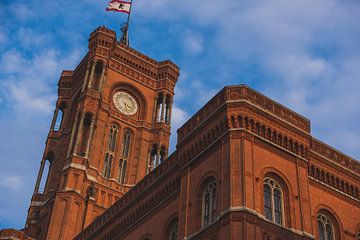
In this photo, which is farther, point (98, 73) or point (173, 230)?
point (98, 73)

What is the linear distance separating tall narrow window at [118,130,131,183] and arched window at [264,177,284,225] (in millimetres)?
30458

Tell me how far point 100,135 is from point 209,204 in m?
30.0

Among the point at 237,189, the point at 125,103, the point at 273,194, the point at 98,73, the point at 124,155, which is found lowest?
the point at 237,189

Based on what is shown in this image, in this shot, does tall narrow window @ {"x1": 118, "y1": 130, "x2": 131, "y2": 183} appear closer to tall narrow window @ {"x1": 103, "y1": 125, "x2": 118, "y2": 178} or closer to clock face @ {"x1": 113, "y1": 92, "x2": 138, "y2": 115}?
tall narrow window @ {"x1": 103, "y1": 125, "x2": 118, "y2": 178}

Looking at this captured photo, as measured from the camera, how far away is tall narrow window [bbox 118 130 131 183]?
194 feet

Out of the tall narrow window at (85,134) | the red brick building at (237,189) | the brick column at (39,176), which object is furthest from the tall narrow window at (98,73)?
the red brick building at (237,189)

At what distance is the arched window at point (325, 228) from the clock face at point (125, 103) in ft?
113

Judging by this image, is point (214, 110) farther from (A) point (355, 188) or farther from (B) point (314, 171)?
(A) point (355, 188)

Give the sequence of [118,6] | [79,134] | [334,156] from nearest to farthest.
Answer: [334,156] < [79,134] < [118,6]

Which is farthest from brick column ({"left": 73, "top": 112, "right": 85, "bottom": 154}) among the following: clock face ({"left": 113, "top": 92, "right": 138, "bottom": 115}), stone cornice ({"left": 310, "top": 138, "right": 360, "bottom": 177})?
stone cornice ({"left": 310, "top": 138, "right": 360, "bottom": 177})

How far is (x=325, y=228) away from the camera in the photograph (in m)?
32.2

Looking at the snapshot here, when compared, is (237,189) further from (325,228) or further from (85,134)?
(85,134)

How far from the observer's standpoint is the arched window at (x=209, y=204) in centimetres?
2949

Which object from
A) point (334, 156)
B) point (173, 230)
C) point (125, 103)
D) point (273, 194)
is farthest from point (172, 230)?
point (125, 103)
